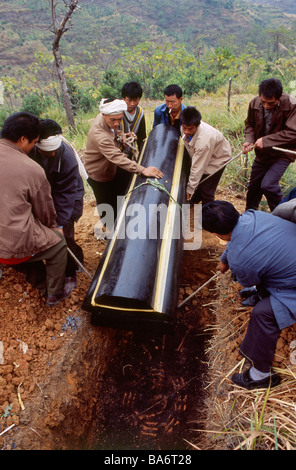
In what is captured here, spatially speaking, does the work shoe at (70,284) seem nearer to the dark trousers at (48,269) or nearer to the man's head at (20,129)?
the dark trousers at (48,269)

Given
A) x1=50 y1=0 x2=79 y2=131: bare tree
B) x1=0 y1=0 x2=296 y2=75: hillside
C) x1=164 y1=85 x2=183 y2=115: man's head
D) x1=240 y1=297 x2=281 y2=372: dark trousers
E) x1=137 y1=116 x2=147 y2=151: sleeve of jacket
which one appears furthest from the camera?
x1=0 y1=0 x2=296 y2=75: hillside

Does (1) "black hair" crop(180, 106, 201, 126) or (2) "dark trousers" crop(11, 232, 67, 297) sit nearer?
(2) "dark trousers" crop(11, 232, 67, 297)

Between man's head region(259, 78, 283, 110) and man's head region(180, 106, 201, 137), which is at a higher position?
man's head region(259, 78, 283, 110)

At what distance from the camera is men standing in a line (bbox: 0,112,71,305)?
200cm

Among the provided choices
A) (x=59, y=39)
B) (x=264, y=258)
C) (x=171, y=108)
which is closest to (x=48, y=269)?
(x=264, y=258)

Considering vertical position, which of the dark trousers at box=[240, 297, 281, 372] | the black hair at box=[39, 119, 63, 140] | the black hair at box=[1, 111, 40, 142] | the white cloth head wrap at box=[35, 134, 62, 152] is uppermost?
the black hair at box=[1, 111, 40, 142]

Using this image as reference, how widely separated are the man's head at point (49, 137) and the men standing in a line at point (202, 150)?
4.18ft

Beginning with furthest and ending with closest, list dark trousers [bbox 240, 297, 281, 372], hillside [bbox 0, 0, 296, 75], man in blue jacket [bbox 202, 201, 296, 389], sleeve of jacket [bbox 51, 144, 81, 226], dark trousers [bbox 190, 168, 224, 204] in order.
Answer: hillside [bbox 0, 0, 296, 75], dark trousers [bbox 190, 168, 224, 204], sleeve of jacket [bbox 51, 144, 81, 226], dark trousers [bbox 240, 297, 281, 372], man in blue jacket [bbox 202, 201, 296, 389]

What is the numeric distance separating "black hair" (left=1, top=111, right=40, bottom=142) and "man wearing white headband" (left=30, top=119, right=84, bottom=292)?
283 millimetres

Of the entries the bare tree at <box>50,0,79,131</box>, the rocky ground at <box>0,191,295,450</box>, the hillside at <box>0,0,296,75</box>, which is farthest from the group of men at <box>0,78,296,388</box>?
the hillside at <box>0,0,296,75</box>

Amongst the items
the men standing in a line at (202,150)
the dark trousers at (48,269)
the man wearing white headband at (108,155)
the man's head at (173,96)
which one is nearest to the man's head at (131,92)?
the man's head at (173,96)

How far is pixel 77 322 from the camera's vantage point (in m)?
2.79

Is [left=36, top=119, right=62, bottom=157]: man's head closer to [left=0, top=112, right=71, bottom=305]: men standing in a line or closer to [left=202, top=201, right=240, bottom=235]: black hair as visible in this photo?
[left=0, top=112, right=71, bottom=305]: men standing in a line
